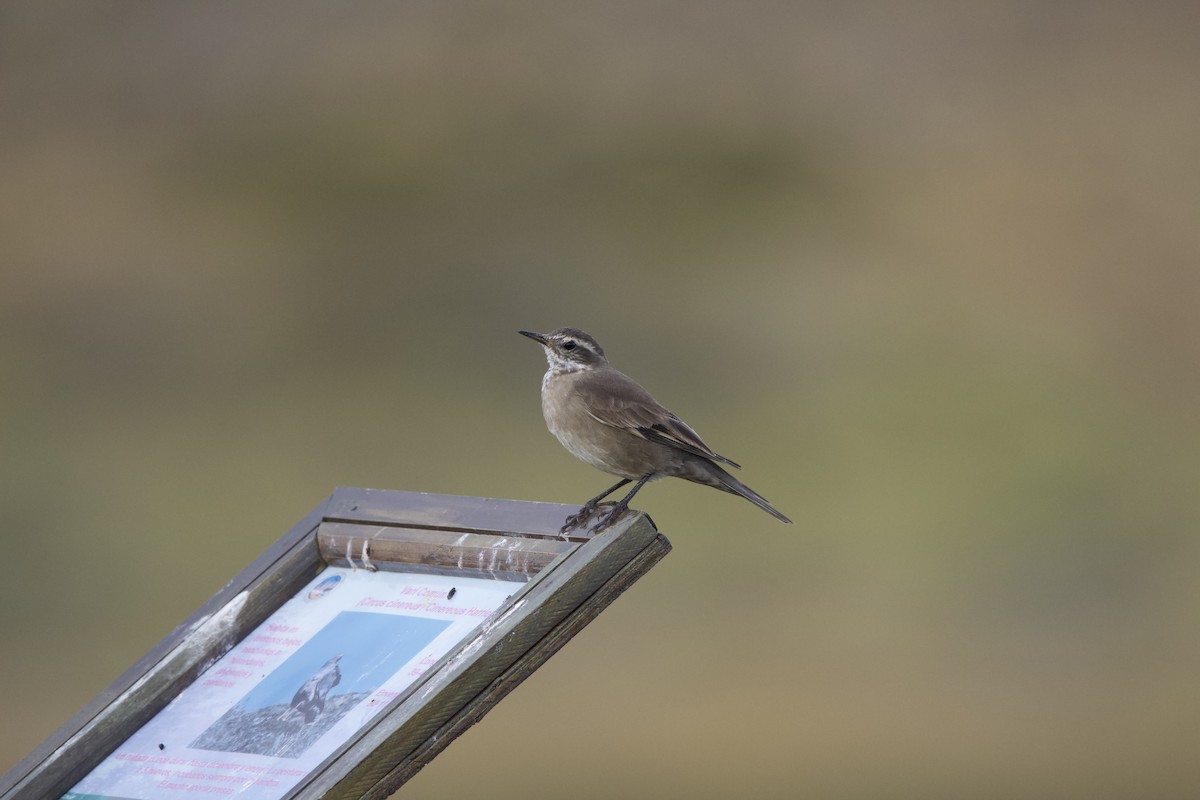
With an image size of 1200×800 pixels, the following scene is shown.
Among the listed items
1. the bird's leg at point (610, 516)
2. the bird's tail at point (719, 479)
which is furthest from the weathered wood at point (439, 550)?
the bird's tail at point (719, 479)

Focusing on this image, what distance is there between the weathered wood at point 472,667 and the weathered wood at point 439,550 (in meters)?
0.14

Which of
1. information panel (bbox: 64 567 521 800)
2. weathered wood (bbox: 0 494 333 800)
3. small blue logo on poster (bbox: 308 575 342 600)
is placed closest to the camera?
Answer: information panel (bbox: 64 567 521 800)

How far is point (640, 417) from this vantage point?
15.4 ft

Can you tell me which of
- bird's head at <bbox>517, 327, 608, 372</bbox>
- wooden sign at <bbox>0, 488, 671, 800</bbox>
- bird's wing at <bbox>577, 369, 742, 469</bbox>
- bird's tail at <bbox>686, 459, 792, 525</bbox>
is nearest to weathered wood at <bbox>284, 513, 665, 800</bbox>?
wooden sign at <bbox>0, 488, 671, 800</bbox>

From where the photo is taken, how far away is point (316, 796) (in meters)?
2.67

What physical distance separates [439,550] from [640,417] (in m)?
1.34

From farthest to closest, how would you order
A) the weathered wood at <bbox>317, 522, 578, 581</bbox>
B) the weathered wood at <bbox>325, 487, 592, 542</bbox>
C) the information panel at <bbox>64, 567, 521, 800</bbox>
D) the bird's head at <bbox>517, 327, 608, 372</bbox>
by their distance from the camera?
the bird's head at <bbox>517, 327, 608, 372</bbox> → the weathered wood at <bbox>325, 487, 592, 542</bbox> → the weathered wood at <bbox>317, 522, 578, 581</bbox> → the information panel at <bbox>64, 567, 521, 800</bbox>

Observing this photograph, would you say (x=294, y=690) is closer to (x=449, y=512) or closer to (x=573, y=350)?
(x=449, y=512)

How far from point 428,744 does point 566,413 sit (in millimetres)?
2109

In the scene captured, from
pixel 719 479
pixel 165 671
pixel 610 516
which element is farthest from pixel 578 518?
pixel 719 479

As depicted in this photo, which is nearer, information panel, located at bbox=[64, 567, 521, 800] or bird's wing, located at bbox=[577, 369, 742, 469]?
information panel, located at bbox=[64, 567, 521, 800]

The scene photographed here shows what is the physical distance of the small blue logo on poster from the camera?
11.7ft

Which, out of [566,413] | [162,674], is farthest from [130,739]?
[566,413]

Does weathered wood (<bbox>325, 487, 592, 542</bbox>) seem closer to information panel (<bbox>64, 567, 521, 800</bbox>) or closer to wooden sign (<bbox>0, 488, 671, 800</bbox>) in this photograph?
wooden sign (<bbox>0, 488, 671, 800</bbox>)
